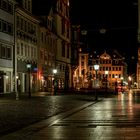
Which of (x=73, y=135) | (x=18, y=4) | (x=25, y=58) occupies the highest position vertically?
(x=18, y=4)

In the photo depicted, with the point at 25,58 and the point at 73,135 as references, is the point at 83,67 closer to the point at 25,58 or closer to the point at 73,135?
the point at 25,58

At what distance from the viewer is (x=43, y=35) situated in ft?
266

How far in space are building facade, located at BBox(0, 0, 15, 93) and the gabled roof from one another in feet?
55.9

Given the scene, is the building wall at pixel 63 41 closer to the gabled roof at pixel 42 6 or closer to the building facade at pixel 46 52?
the building facade at pixel 46 52

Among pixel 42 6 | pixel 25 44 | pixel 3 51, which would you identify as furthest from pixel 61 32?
pixel 3 51

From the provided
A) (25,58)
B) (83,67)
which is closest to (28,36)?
(25,58)

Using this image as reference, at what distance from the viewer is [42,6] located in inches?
3250

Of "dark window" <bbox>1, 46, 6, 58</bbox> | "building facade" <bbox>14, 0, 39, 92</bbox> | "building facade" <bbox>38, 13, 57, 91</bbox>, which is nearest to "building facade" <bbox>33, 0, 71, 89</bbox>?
"building facade" <bbox>38, 13, 57, 91</bbox>

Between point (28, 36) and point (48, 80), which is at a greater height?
point (28, 36)

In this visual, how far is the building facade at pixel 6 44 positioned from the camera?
59438 mm

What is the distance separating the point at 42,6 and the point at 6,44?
22.7m

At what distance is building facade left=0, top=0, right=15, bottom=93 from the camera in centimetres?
5944

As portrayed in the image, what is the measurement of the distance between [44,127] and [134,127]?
10.9 feet

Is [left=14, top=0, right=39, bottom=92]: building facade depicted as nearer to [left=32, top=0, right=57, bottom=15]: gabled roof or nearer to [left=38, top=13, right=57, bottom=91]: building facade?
[left=38, top=13, right=57, bottom=91]: building facade
